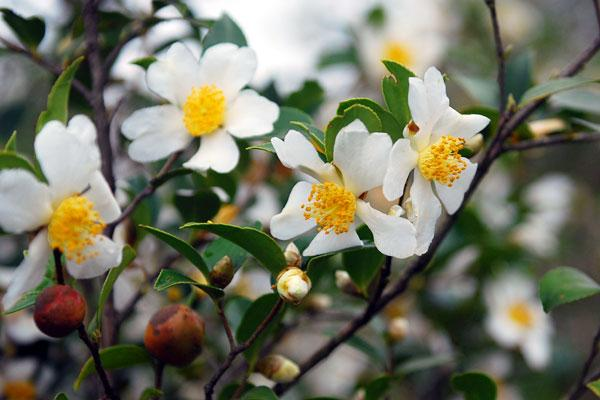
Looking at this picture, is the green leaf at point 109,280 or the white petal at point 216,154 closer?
the green leaf at point 109,280

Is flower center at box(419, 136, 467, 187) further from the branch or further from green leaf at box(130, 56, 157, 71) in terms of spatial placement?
green leaf at box(130, 56, 157, 71)

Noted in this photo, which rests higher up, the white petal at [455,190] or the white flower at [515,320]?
the white petal at [455,190]

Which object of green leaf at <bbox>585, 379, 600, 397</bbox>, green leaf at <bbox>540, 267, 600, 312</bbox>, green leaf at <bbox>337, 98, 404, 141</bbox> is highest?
green leaf at <bbox>337, 98, 404, 141</bbox>

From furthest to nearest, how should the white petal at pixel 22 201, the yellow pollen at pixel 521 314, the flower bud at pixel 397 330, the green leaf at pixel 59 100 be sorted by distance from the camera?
the yellow pollen at pixel 521 314, the flower bud at pixel 397 330, the green leaf at pixel 59 100, the white petal at pixel 22 201

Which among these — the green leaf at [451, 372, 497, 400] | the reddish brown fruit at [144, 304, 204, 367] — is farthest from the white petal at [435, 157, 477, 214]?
the reddish brown fruit at [144, 304, 204, 367]

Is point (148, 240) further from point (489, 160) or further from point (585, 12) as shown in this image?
point (585, 12)

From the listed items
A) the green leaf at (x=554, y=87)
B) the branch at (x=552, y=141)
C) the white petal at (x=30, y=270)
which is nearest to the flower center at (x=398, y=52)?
the branch at (x=552, y=141)

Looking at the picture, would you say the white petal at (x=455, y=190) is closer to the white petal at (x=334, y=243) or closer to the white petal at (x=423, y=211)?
the white petal at (x=423, y=211)
